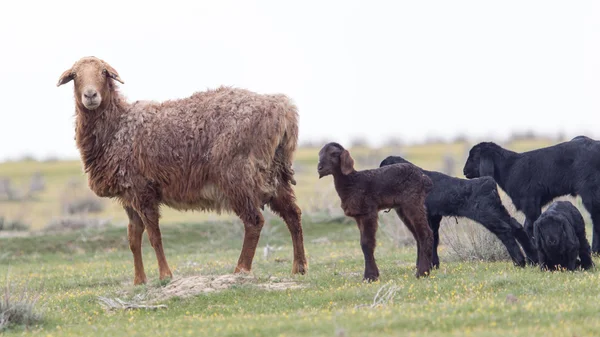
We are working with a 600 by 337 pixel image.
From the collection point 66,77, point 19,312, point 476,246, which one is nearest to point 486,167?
point 476,246

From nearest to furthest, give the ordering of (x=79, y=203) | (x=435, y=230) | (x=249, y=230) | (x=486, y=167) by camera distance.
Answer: (x=249, y=230) < (x=435, y=230) < (x=486, y=167) < (x=79, y=203)

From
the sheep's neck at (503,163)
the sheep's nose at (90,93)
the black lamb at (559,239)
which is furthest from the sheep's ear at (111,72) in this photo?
the black lamb at (559,239)

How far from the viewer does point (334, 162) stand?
1188cm

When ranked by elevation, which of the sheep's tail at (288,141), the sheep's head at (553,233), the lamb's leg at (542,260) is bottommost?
the lamb's leg at (542,260)

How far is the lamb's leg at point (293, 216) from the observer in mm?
13532

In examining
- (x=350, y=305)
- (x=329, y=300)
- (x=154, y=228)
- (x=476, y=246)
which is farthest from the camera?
(x=476, y=246)

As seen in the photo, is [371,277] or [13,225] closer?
[371,277]

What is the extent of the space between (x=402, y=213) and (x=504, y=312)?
3.48 meters

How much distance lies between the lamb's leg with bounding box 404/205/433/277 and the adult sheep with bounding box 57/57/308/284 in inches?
88.9

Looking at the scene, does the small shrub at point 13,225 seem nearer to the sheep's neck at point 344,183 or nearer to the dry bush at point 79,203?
the dry bush at point 79,203

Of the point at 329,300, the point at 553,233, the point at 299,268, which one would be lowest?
the point at 299,268

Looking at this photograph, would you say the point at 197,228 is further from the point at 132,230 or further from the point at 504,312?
the point at 504,312

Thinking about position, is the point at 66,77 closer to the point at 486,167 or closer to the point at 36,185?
the point at 486,167

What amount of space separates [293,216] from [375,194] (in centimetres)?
218
